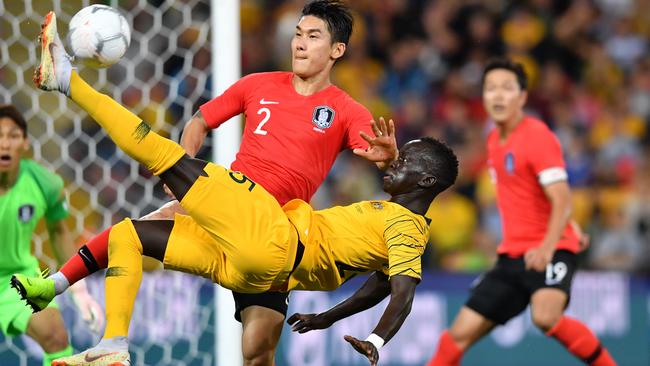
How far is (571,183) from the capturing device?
35.3 feet

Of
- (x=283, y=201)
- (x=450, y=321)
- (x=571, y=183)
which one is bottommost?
(x=450, y=321)

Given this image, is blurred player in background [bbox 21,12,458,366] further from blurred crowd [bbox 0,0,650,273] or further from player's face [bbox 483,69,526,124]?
blurred crowd [bbox 0,0,650,273]

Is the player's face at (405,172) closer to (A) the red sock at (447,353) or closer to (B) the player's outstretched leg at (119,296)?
(B) the player's outstretched leg at (119,296)

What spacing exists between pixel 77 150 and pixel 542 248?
12.3ft

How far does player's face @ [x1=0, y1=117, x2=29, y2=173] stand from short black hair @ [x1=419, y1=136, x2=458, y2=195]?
2.37 m

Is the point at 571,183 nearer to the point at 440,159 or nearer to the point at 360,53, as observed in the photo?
Result: the point at 360,53

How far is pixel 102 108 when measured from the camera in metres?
4.46

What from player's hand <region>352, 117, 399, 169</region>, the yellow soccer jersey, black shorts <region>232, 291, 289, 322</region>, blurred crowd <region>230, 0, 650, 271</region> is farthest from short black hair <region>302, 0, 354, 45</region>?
blurred crowd <region>230, 0, 650, 271</region>

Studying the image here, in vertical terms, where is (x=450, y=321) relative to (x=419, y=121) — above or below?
below

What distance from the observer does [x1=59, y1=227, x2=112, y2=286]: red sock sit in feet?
15.5

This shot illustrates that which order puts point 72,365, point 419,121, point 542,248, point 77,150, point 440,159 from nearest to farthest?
point 72,365 → point 440,159 → point 542,248 → point 77,150 → point 419,121

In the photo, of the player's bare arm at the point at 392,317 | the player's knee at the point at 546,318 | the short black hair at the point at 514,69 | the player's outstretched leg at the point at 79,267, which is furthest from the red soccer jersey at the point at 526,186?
the player's outstretched leg at the point at 79,267

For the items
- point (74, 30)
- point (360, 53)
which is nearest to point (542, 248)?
point (74, 30)

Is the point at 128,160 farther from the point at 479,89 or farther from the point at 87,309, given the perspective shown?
the point at 479,89
